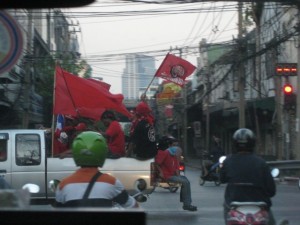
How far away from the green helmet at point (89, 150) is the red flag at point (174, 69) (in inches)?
355

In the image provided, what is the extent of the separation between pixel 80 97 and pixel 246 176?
18.6ft

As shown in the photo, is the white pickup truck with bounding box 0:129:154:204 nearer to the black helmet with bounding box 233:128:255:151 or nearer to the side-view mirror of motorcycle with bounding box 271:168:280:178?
the black helmet with bounding box 233:128:255:151

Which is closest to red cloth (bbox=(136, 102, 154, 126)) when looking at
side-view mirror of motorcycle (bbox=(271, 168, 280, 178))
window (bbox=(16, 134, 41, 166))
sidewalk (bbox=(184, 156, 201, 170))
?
window (bbox=(16, 134, 41, 166))

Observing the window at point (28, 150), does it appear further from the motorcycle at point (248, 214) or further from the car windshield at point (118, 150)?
the motorcycle at point (248, 214)

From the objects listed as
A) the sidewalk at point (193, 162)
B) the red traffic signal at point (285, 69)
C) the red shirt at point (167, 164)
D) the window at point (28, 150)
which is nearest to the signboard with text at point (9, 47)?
the window at point (28, 150)

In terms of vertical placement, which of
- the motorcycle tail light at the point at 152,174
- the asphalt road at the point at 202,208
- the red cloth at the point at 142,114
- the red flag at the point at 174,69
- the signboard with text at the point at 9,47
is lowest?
the asphalt road at the point at 202,208

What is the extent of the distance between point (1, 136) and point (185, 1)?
13.9 ft

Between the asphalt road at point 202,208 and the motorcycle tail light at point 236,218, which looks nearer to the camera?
the motorcycle tail light at point 236,218

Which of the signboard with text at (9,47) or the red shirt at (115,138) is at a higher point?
the signboard with text at (9,47)

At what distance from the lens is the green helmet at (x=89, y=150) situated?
4.22m

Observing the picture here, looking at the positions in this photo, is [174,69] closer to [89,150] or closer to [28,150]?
[28,150]

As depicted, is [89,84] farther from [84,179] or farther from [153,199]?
[84,179]

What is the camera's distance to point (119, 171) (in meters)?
10.6

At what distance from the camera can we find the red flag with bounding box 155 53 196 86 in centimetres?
1344
